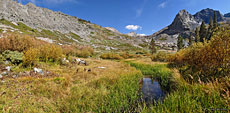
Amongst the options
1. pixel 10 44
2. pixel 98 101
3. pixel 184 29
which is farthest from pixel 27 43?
A: pixel 184 29

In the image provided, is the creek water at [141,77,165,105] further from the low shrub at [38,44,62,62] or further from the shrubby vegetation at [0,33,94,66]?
the low shrub at [38,44,62,62]

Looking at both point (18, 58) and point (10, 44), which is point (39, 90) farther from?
point (10, 44)

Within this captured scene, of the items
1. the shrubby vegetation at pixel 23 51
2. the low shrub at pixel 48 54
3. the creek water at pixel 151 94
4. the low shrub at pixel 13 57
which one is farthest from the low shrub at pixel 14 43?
the creek water at pixel 151 94

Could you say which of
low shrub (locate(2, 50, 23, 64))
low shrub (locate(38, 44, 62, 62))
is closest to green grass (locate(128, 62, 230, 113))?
low shrub (locate(2, 50, 23, 64))

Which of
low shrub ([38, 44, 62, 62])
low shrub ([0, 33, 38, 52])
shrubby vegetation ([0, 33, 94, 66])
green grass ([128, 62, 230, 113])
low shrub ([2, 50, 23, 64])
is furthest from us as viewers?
low shrub ([38, 44, 62, 62])

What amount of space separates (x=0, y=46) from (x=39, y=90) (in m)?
8.57

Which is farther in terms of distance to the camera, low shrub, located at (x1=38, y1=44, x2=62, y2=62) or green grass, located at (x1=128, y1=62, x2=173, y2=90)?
low shrub, located at (x1=38, y1=44, x2=62, y2=62)

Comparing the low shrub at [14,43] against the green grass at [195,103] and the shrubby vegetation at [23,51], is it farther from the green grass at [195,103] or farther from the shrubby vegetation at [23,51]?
the green grass at [195,103]

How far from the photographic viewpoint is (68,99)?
448 centimetres

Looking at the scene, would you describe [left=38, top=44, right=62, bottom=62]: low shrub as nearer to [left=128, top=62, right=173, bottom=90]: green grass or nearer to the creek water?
the creek water

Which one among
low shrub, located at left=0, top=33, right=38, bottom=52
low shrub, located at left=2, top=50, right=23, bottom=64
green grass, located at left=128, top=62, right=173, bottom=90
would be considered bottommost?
green grass, located at left=128, top=62, right=173, bottom=90

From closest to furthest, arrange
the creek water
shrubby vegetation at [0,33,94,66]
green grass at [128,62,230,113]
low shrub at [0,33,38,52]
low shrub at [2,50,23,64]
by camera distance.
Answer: green grass at [128,62,230,113], the creek water, low shrub at [2,50,23,64], shrubby vegetation at [0,33,94,66], low shrub at [0,33,38,52]

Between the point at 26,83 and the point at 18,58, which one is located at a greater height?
the point at 18,58

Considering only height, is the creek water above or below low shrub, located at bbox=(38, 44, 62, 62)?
below
